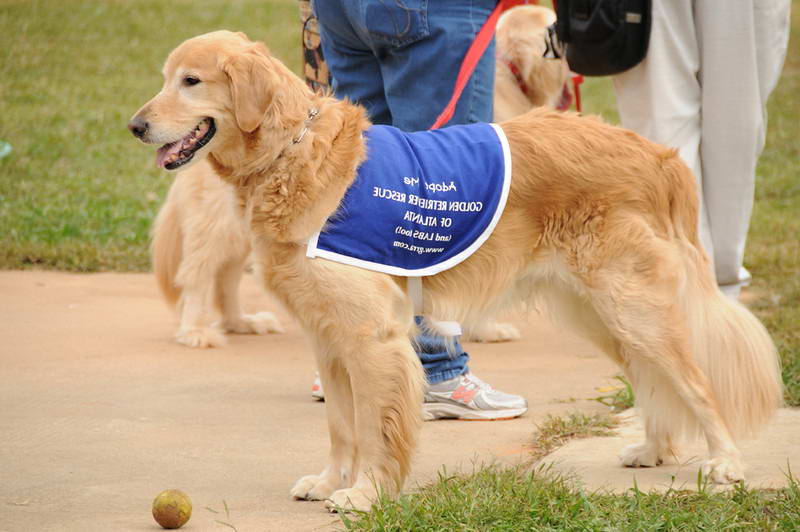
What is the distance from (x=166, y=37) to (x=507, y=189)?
15439 millimetres

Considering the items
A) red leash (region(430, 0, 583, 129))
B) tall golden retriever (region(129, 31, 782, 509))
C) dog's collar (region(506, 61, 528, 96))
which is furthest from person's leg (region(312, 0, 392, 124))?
dog's collar (region(506, 61, 528, 96))

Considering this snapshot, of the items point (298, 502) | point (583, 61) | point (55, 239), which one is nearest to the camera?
point (298, 502)

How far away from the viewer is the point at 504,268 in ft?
12.5

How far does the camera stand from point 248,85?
3.48 metres

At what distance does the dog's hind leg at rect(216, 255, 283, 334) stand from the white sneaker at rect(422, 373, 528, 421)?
1966 millimetres

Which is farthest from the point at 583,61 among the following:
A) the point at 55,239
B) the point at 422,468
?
the point at 55,239

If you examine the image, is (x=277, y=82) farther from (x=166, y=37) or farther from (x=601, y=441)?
(x=166, y=37)

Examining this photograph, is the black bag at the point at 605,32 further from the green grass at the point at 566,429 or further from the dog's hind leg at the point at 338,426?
the dog's hind leg at the point at 338,426

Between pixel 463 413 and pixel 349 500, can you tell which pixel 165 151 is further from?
pixel 463 413

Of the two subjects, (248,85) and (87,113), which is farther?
(87,113)

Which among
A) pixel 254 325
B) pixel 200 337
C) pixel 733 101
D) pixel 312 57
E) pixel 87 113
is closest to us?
pixel 733 101

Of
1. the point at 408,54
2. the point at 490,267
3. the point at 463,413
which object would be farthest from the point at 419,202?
the point at 463,413

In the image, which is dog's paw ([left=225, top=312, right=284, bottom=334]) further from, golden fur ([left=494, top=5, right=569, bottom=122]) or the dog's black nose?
the dog's black nose

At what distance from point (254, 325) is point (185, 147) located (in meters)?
2.93
